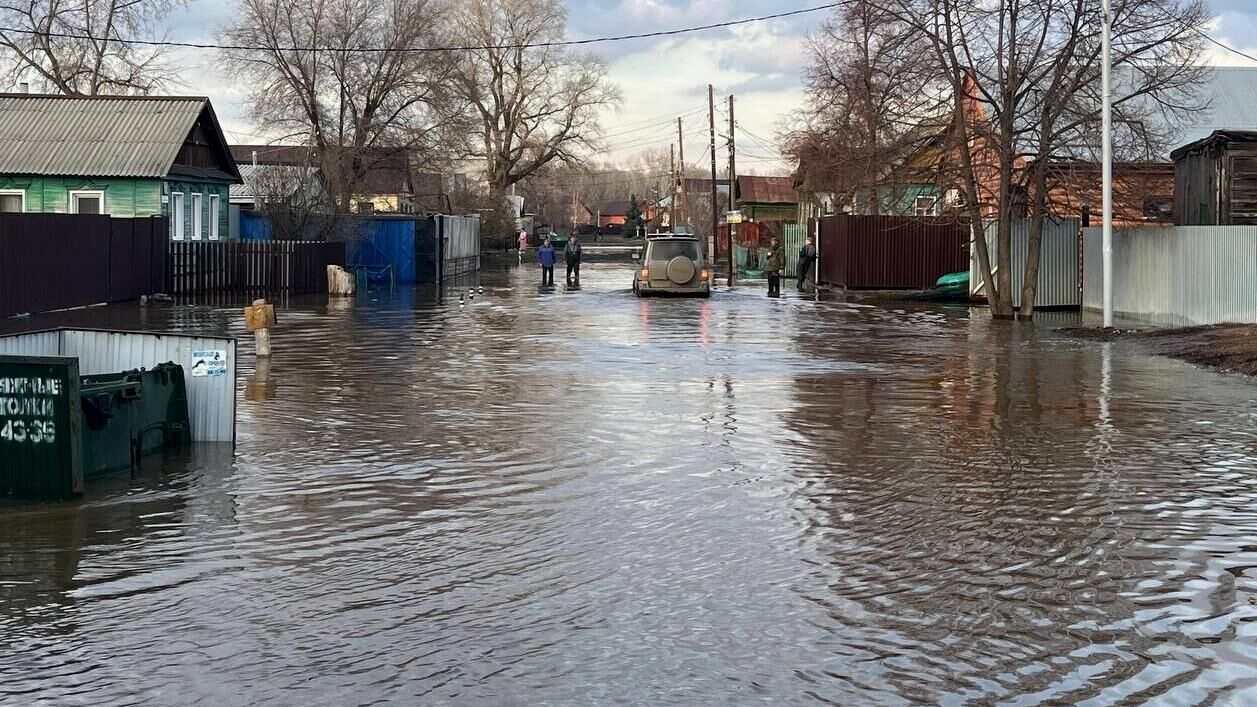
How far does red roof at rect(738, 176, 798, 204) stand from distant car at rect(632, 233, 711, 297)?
43.3 m

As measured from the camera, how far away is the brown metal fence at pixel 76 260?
27828 millimetres

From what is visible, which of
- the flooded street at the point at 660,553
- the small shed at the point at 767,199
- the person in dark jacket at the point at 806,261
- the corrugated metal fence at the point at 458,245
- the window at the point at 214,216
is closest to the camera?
the flooded street at the point at 660,553

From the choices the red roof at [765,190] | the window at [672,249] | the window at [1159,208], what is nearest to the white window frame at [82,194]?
the window at [672,249]

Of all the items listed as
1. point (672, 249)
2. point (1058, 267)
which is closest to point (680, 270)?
point (672, 249)

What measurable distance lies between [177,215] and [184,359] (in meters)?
32.2

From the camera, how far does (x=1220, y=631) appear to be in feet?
22.8

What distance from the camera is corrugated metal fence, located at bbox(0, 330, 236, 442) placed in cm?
1232

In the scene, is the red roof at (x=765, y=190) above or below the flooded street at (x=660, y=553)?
above

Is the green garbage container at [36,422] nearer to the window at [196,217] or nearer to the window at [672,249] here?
the window at [672,249]

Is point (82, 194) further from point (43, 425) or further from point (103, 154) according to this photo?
point (43, 425)

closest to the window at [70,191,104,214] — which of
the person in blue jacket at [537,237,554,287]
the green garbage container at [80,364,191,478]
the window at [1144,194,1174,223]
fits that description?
the person in blue jacket at [537,237,554,287]

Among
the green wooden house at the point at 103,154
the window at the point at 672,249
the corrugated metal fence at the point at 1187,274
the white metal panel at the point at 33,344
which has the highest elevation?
the green wooden house at the point at 103,154

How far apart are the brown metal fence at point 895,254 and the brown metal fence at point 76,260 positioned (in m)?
19.2

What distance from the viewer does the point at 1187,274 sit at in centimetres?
2709
